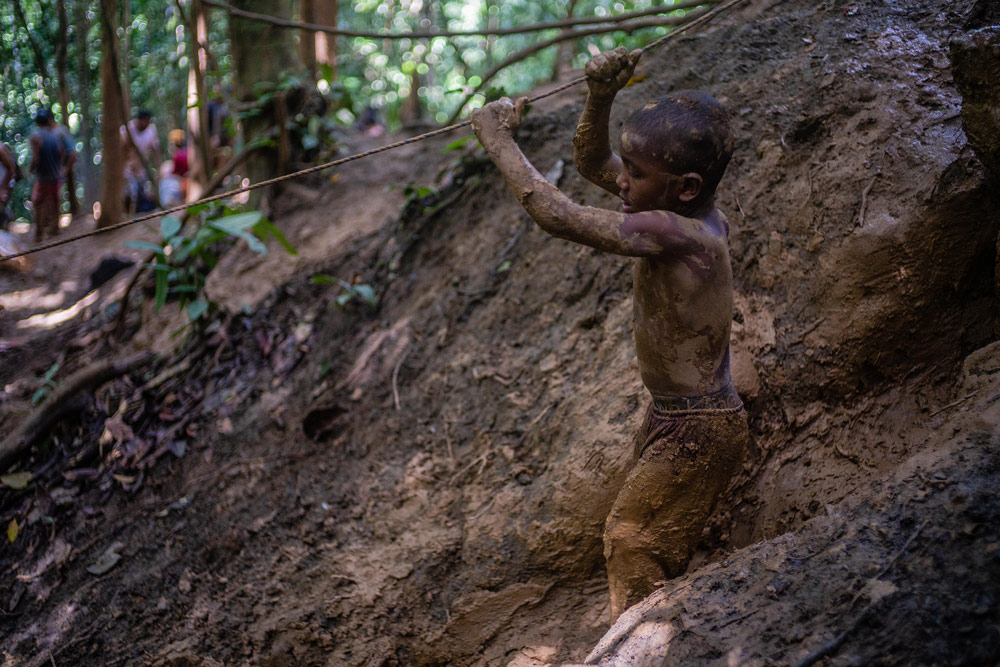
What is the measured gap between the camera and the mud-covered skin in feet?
6.82

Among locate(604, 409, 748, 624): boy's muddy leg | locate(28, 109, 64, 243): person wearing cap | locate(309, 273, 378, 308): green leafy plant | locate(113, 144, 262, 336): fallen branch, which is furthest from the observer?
locate(28, 109, 64, 243): person wearing cap

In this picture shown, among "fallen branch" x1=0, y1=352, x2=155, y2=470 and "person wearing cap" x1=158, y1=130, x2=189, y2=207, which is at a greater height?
"person wearing cap" x1=158, y1=130, x2=189, y2=207

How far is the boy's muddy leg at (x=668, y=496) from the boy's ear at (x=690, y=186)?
691mm

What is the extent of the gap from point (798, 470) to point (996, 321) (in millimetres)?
891

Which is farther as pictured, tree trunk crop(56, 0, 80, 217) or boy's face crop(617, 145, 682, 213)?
tree trunk crop(56, 0, 80, 217)

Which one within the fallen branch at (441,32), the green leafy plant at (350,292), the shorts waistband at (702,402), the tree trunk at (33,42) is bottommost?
the green leafy plant at (350,292)

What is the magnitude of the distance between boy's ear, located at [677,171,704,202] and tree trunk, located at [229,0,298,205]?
5136mm

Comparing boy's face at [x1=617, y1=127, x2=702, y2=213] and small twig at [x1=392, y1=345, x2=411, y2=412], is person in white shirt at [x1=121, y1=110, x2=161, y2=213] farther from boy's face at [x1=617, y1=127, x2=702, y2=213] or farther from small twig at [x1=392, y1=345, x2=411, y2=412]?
boy's face at [x1=617, y1=127, x2=702, y2=213]

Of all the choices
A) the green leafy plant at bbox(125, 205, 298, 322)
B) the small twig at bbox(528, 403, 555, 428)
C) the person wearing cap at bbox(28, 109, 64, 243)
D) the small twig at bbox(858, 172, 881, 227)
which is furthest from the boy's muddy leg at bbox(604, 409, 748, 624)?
the person wearing cap at bbox(28, 109, 64, 243)

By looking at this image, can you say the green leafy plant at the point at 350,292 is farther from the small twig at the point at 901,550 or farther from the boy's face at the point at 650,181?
the small twig at the point at 901,550

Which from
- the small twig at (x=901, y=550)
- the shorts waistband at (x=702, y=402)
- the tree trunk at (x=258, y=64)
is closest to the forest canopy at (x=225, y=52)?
the tree trunk at (x=258, y=64)

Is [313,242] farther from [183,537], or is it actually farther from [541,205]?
[541,205]

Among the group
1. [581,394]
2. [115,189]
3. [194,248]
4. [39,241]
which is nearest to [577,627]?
[581,394]

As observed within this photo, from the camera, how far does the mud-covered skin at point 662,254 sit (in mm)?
2080
